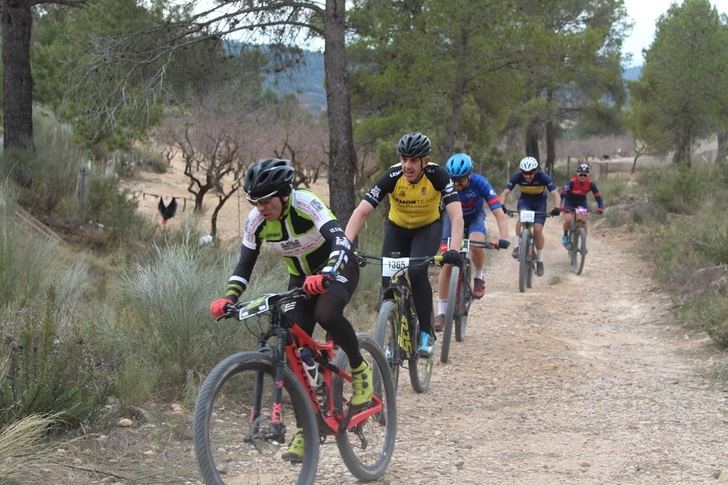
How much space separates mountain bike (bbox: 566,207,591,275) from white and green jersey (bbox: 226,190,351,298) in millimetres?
10648

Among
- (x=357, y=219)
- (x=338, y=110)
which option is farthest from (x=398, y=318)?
(x=338, y=110)

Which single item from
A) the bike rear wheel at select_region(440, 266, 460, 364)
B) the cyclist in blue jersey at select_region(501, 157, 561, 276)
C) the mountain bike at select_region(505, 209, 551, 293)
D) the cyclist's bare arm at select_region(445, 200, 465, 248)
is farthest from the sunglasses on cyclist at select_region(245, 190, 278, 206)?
the mountain bike at select_region(505, 209, 551, 293)

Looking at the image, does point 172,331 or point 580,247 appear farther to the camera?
point 580,247

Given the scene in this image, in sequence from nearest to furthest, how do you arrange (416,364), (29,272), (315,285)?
(315,285), (416,364), (29,272)

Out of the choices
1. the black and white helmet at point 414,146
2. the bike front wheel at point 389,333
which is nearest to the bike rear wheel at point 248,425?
the bike front wheel at point 389,333

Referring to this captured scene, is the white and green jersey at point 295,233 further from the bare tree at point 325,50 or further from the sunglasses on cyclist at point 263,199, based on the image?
the bare tree at point 325,50

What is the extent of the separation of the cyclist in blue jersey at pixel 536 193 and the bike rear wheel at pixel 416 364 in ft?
17.2

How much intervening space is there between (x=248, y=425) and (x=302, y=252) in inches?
40.8

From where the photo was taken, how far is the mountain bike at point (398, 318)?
6066mm

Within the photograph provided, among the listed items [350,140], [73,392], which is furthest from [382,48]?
[73,392]

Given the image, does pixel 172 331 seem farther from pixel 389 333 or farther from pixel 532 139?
pixel 532 139

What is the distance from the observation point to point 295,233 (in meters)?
4.63

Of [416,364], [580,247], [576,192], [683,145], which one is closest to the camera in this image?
[416,364]

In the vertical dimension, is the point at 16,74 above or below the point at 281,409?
above
